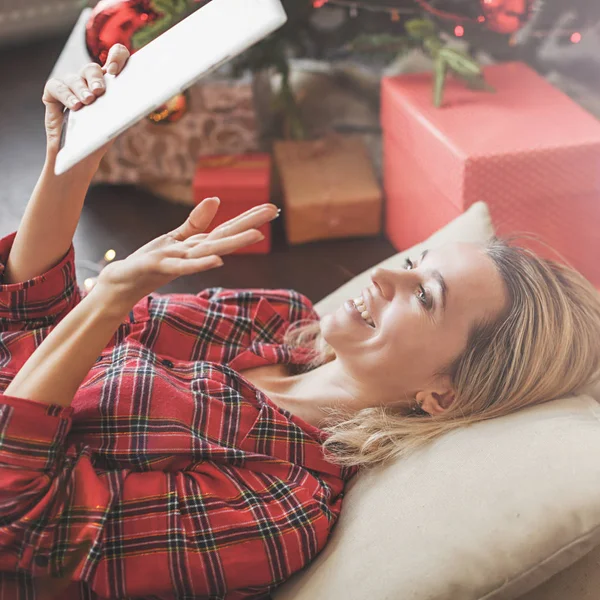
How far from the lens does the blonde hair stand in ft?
3.05

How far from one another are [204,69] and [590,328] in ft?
2.14

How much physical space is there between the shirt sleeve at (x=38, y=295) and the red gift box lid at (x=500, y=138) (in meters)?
0.86

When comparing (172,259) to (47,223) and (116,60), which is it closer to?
(116,60)

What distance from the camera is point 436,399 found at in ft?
3.26

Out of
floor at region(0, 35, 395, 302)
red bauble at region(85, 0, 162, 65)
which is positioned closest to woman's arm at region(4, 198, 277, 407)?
red bauble at region(85, 0, 162, 65)

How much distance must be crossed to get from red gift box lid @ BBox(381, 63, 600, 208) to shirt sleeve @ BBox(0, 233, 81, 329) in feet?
2.82

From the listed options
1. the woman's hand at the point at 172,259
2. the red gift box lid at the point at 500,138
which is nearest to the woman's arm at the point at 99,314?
the woman's hand at the point at 172,259

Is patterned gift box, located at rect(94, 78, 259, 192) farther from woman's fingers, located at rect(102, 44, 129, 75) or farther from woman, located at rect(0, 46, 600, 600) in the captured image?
woman's fingers, located at rect(102, 44, 129, 75)

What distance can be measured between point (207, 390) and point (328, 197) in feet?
3.22

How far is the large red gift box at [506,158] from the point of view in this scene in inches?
56.8

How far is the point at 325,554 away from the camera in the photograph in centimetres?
86

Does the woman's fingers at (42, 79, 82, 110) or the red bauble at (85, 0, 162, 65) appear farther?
the red bauble at (85, 0, 162, 65)

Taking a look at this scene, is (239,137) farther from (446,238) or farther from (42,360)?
(42,360)

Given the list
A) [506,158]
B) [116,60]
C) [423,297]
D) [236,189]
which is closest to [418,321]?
[423,297]
